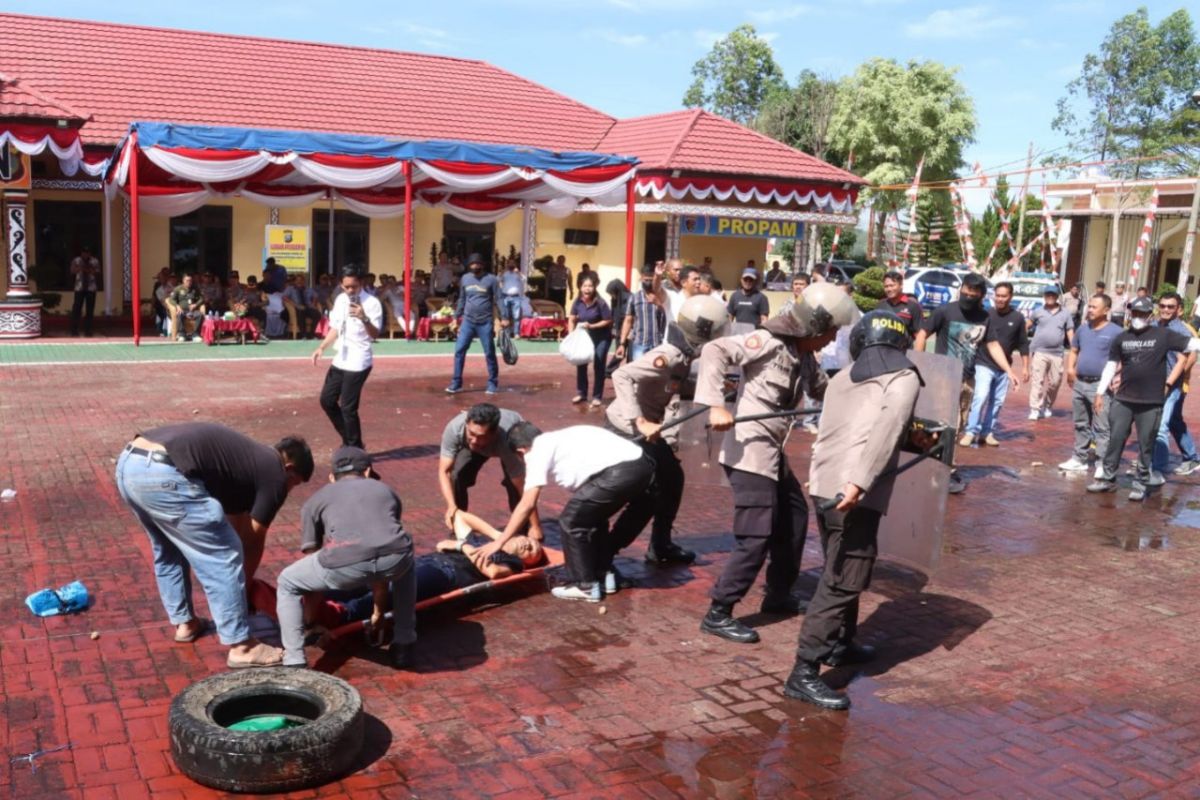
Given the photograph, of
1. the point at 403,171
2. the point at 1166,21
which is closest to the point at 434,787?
the point at 403,171

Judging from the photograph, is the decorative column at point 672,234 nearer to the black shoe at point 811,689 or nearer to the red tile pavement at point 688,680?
the red tile pavement at point 688,680

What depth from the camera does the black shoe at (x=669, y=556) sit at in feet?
22.6

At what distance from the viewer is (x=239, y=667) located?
4914 millimetres

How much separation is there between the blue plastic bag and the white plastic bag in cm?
682

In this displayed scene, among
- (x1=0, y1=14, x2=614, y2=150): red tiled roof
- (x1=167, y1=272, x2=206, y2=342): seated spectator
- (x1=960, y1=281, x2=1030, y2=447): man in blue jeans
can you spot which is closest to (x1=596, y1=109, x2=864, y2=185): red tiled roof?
(x1=0, y1=14, x2=614, y2=150): red tiled roof

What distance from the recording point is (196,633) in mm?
5336

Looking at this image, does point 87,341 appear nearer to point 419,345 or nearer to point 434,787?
point 419,345

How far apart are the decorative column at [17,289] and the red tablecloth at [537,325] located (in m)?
8.42

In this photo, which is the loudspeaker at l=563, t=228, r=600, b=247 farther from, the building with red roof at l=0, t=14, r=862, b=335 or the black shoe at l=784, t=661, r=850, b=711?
the black shoe at l=784, t=661, r=850, b=711

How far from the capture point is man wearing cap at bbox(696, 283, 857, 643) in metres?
5.52

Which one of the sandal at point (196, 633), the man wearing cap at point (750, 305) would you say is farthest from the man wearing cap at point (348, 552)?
the man wearing cap at point (750, 305)

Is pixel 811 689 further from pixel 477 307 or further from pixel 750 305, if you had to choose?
pixel 477 307

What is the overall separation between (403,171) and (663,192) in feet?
19.4

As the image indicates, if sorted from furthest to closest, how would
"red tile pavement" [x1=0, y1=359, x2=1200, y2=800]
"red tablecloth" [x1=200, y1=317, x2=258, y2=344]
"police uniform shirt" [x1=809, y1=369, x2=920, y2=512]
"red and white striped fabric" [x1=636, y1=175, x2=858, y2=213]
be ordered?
"red and white striped fabric" [x1=636, y1=175, x2=858, y2=213]
"red tablecloth" [x1=200, y1=317, x2=258, y2=344]
"police uniform shirt" [x1=809, y1=369, x2=920, y2=512]
"red tile pavement" [x1=0, y1=359, x2=1200, y2=800]
